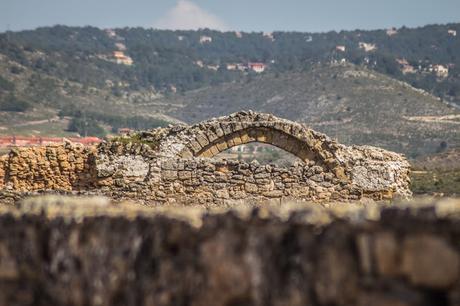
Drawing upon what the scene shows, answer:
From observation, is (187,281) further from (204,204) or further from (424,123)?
(424,123)

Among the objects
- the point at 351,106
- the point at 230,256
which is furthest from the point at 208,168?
the point at 351,106

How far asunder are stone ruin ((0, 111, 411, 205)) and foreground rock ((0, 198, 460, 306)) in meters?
7.73

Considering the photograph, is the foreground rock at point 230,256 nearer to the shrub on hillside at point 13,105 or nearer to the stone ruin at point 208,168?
the stone ruin at point 208,168

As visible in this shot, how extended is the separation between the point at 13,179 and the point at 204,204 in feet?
13.0

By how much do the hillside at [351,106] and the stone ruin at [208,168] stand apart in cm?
6186

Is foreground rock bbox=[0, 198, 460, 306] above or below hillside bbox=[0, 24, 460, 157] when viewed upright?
below

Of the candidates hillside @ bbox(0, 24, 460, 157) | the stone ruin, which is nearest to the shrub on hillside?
hillside @ bbox(0, 24, 460, 157)

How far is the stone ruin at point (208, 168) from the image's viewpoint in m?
13.7

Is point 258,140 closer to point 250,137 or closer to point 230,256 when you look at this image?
point 250,137

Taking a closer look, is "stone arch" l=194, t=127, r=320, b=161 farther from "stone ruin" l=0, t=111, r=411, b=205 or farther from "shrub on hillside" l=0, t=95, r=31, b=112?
"shrub on hillside" l=0, t=95, r=31, b=112

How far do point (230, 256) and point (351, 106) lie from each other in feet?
316

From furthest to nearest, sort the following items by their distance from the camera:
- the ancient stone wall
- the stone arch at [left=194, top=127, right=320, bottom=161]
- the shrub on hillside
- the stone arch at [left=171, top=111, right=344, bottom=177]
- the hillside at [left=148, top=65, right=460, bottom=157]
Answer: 1. the shrub on hillside
2. the hillside at [left=148, top=65, right=460, bottom=157]
3. the stone arch at [left=194, top=127, right=320, bottom=161]
4. the ancient stone wall
5. the stone arch at [left=171, top=111, right=344, bottom=177]

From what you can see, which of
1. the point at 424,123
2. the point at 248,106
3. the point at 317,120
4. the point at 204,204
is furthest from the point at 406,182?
the point at 248,106

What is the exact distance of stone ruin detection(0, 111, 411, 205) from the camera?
13.7 metres
